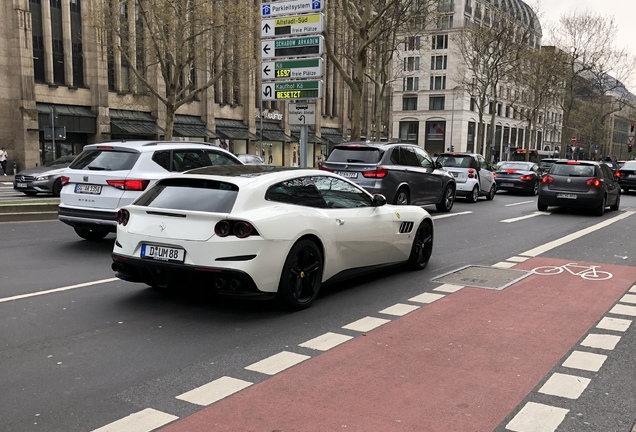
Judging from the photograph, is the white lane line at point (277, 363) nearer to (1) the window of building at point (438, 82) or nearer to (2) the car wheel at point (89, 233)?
(2) the car wheel at point (89, 233)

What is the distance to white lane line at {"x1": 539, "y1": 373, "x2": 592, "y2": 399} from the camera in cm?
425

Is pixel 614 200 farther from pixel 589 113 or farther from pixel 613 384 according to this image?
pixel 589 113

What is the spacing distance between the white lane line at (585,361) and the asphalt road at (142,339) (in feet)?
0.28

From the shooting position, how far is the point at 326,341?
17.5 ft

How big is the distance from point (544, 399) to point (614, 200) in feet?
56.3

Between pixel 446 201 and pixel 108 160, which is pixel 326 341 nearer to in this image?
pixel 108 160

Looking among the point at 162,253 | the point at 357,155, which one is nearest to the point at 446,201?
the point at 357,155

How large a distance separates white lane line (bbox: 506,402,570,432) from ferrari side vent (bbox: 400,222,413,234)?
168 inches

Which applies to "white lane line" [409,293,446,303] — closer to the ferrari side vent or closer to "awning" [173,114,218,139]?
the ferrari side vent

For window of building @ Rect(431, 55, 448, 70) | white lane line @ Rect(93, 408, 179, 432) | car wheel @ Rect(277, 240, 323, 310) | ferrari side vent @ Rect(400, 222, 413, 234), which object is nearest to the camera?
white lane line @ Rect(93, 408, 179, 432)

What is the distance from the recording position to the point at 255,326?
18.9 feet

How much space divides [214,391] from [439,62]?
88397 mm

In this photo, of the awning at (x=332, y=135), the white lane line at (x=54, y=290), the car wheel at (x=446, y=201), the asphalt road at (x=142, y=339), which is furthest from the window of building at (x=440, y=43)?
the white lane line at (x=54, y=290)

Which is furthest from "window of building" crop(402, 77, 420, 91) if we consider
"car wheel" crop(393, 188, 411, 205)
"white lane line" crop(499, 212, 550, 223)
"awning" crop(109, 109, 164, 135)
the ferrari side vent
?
the ferrari side vent
